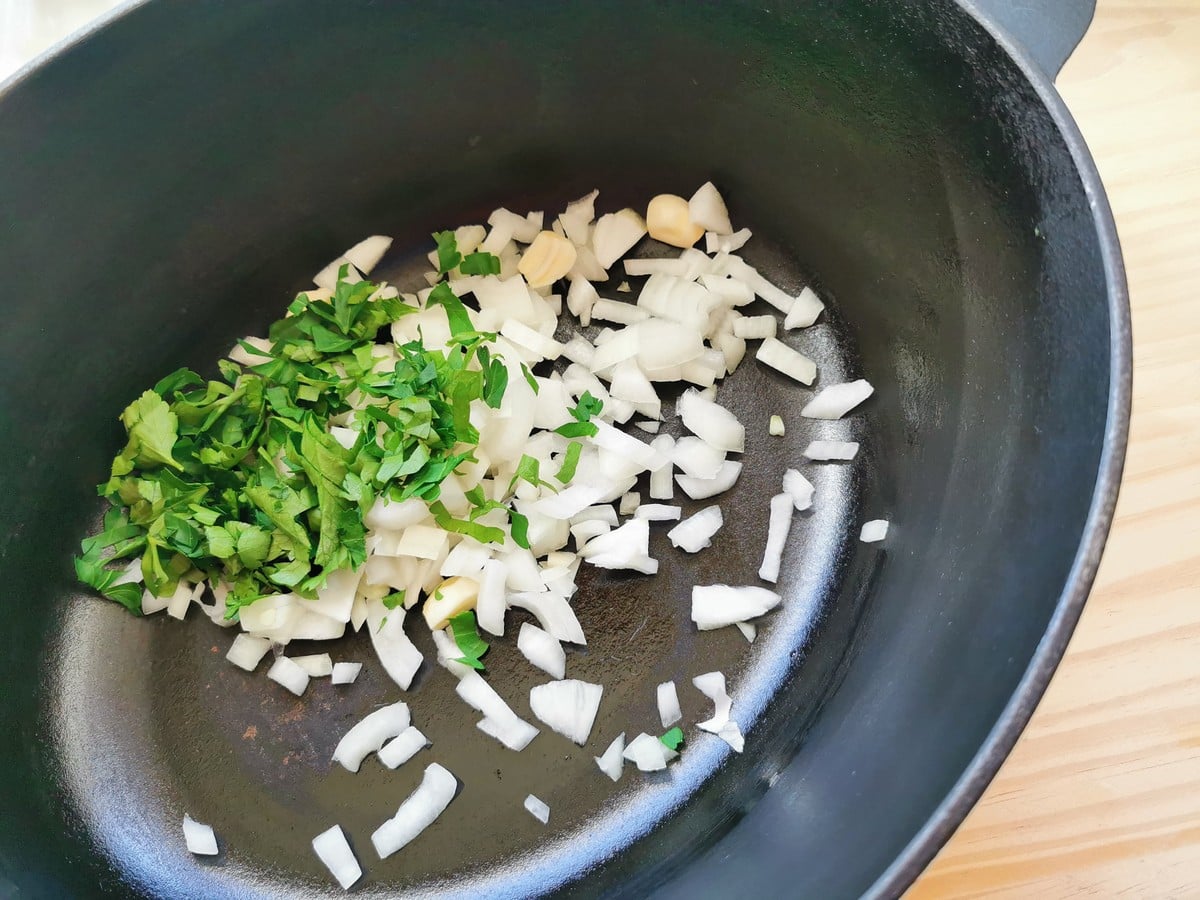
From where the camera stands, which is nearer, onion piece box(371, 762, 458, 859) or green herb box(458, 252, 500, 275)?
onion piece box(371, 762, 458, 859)

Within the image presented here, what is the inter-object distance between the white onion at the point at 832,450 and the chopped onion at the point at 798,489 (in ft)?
0.10

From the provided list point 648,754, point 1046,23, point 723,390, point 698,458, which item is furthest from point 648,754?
point 1046,23

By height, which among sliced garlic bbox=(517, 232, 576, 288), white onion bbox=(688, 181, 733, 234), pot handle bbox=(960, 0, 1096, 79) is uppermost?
pot handle bbox=(960, 0, 1096, 79)

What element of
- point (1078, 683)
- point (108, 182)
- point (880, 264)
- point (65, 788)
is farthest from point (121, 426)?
point (1078, 683)

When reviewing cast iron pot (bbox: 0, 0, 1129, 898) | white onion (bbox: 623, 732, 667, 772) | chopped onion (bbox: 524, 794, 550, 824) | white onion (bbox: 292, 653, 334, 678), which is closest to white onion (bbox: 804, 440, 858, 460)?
cast iron pot (bbox: 0, 0, 1129, 898)

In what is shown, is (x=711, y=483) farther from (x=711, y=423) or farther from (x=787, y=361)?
(x=787, y=361)

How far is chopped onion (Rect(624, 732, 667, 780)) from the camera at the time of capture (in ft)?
3.13

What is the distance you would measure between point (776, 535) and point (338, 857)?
0.61 m

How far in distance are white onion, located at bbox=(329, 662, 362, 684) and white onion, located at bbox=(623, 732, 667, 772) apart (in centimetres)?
33

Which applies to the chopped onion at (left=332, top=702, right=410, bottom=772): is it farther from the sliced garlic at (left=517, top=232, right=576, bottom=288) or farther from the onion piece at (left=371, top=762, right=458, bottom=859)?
the sliced garlic at (left=517, top=232, right=576, bottom=288)

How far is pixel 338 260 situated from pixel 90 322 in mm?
294

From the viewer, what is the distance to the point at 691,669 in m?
1.00

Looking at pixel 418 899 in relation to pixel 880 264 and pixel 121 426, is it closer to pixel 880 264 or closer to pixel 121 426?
pixel 121 426

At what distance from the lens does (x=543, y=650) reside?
986 millimetres
